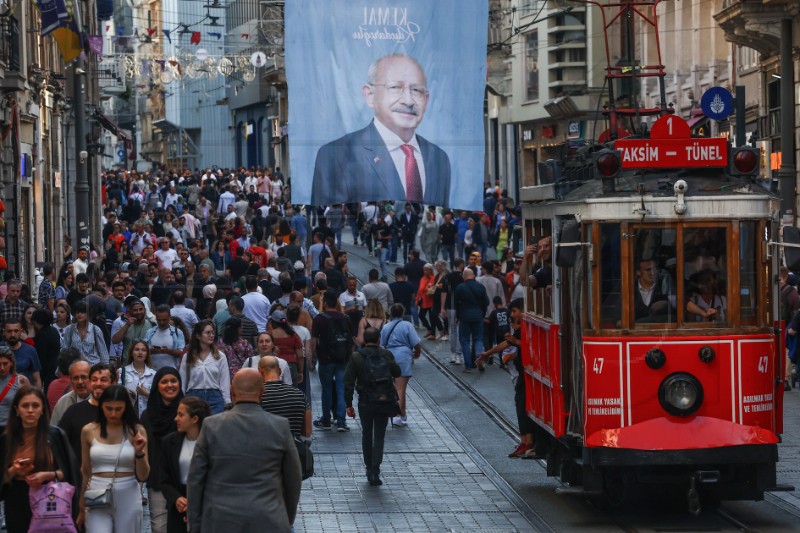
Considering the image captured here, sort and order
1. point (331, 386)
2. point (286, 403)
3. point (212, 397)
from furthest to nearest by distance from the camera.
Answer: point (331, 386) → point (212, 397) → point (286, 403)

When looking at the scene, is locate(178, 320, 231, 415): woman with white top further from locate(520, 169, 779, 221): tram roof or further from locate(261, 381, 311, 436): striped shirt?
locate(520, 169, 779, 221): tram roof

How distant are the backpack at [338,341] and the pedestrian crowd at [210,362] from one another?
19 millimetres

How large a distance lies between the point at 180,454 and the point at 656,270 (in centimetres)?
453

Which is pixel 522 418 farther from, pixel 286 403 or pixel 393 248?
pixel 393 248

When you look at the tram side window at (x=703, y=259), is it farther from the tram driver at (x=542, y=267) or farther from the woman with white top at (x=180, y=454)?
the woman with white top at (x=180, y=454)

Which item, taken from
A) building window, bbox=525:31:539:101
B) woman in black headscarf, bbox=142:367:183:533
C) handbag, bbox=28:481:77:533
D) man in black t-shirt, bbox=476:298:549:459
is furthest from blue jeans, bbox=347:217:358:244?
handbag, bbox=28:481:77:533

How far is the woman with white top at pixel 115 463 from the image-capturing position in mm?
9273

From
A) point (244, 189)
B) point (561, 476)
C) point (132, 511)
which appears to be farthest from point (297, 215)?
point (132, 511)

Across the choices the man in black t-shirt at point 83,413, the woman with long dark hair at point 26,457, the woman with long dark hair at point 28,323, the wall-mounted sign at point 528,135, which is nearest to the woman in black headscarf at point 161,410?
the man in black t-shirt at point 83,413

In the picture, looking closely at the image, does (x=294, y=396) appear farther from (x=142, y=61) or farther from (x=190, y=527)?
(x=142, y=61)

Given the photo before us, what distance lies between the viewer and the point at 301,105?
67.6ft

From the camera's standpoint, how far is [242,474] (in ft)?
26.1

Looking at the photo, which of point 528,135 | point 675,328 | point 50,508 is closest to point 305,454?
point 50,508

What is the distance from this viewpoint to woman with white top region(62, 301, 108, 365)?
16.1m
